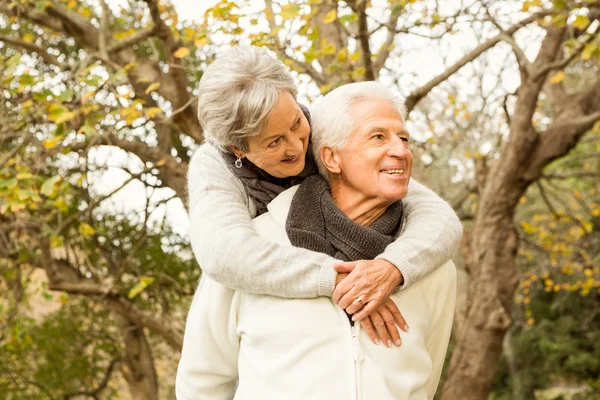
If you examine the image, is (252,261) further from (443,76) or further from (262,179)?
(443,76)

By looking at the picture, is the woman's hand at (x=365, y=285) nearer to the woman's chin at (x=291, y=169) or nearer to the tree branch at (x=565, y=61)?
the woman's chin at (x=291, y=169)

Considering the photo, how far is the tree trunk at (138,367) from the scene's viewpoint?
21.0ft

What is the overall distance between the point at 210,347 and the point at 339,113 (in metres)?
0.65

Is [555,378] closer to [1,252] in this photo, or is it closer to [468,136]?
[468,136]

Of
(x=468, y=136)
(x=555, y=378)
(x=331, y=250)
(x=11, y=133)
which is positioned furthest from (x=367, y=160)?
(x=555, y=378)

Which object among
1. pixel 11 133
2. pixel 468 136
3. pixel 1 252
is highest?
pixel 468 136

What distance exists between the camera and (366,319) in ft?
5.57

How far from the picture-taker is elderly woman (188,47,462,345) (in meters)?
1.67

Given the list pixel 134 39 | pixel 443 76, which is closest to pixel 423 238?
pixel 443 76

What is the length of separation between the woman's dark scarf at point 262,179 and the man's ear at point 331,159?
0.07 metres

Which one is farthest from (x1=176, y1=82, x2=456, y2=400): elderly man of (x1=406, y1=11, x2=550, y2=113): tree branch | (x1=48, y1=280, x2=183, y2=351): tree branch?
(x1=48, y1=280, x2=183, y2=351): tree branch

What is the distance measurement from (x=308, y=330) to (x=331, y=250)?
7.8 inches

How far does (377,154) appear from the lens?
1.82 metres

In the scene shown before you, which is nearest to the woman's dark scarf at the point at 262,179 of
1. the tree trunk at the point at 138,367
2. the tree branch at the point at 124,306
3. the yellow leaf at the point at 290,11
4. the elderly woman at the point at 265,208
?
the elderly woman at the point at 265,208
